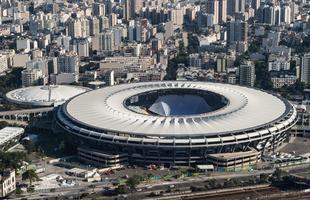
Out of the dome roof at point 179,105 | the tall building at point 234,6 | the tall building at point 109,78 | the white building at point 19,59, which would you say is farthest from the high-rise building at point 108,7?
the dome roof at point 179,105

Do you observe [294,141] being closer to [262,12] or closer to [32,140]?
[32,140]

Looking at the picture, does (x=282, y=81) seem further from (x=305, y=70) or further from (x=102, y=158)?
(x=102, y=158)

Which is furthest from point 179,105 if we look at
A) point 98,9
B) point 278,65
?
point 98,9

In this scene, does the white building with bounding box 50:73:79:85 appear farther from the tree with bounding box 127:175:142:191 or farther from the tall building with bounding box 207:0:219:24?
the tall building with bounding box 207:0:219:24

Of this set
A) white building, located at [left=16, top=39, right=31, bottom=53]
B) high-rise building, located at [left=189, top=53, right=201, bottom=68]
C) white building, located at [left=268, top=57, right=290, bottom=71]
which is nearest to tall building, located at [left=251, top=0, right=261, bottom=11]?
high-rise building, located at [left=189, top=53, right=201, bottom=68]

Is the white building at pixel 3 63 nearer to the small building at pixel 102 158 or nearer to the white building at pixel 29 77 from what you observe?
the white building at pixel 29 77

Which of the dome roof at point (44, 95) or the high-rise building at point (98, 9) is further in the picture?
the high-rise building at point (98, 9)

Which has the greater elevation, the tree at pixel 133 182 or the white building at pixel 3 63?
the white building at pixel 3 63

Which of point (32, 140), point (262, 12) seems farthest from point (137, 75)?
point (262, 12)
